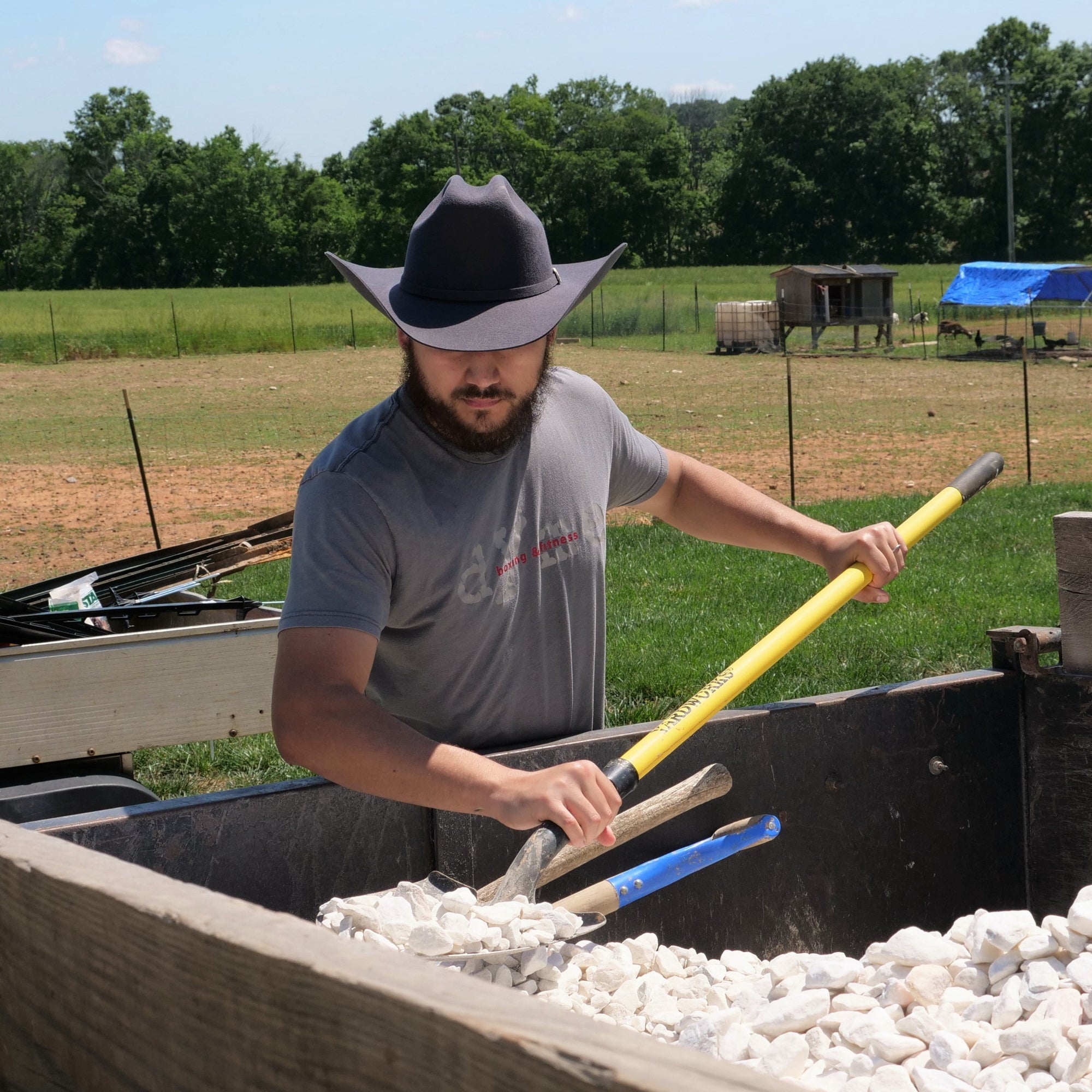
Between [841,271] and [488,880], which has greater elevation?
[841,271]

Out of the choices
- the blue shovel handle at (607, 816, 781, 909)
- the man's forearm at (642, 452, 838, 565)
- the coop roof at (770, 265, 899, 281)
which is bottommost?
the blue shovel handle at (607, 816, 781, 909)

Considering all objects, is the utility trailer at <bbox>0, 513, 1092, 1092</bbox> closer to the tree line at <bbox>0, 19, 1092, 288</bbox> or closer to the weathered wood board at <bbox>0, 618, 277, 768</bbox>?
the weathered wood board at <bbox>0, 618, 277, 768</bbox>

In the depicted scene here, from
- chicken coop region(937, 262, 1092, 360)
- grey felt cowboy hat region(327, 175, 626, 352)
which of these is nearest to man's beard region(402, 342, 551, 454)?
grey felt cowboy hat region(327, 175, 626, 352)

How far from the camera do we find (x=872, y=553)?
2.72 m

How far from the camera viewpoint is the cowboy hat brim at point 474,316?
225 cm

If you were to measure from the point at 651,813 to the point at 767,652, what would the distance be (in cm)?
42

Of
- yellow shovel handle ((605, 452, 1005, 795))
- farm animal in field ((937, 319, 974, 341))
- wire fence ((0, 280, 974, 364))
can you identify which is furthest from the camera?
wire fence ((0, 280, 974, 364))

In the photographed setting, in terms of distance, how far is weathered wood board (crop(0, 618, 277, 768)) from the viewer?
3.17 m

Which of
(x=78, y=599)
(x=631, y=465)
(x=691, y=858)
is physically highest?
(x=631, y=465)

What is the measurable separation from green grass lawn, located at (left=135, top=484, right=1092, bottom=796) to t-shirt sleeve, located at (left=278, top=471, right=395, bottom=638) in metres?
2.82

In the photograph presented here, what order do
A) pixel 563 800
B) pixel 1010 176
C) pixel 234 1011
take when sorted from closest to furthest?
pixel 234 1011 → pixel 563 800 → pixel 1010 176

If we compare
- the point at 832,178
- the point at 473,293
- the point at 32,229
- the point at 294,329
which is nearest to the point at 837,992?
the point at 473,293

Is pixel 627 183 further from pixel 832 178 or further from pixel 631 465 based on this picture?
pixel 631 465

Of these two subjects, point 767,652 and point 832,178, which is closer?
point 767,652
